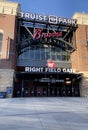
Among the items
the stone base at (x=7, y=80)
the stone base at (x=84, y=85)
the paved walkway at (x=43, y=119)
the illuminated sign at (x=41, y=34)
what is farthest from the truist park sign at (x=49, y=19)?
the paved walkway at (x=43, y=119)

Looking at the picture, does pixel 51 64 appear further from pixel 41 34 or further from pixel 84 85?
pixel 84 85

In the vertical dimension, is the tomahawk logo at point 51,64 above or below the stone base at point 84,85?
above

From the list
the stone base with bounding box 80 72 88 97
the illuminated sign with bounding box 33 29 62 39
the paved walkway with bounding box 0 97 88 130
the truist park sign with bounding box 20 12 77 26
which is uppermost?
the truist park sign with bounding box 20 12 77 26

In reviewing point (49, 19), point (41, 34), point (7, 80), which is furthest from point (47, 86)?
point (49, 19)

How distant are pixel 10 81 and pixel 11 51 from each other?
5388 mm

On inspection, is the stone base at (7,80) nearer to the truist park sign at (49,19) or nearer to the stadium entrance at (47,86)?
the stadium entrance at (47,86)

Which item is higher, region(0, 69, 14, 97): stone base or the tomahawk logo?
the tomahawk logo

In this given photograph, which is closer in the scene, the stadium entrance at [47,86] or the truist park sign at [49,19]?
the truist park sign at [49,19]

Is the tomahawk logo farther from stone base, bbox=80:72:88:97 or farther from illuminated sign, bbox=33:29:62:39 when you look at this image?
stone base, bbox=80:72:88:97

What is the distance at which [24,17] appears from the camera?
33.6 metres

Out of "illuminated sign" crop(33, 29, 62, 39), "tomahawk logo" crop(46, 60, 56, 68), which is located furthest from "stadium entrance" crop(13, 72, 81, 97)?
"illuminated sign" crop(33, 29, 62, 39)

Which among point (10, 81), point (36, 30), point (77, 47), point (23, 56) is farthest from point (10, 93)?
point (77, 47)

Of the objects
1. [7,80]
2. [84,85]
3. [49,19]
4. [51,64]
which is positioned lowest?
[84,85]

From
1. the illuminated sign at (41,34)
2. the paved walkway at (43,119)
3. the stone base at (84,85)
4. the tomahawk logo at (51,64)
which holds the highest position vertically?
the illuminated sign at (41,34)
